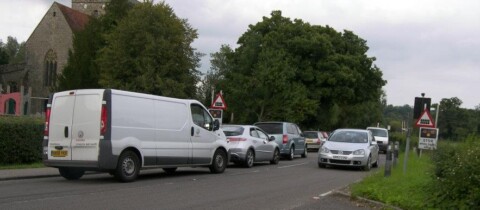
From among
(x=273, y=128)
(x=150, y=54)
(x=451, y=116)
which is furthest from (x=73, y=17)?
(x=273, y=128)

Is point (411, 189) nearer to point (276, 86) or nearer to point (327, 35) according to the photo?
point (276, 86)

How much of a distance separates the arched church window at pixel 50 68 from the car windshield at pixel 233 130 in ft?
184

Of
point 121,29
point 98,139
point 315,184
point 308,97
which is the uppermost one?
point 121,29

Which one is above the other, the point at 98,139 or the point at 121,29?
the point at 121,29

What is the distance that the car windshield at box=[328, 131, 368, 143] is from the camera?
2084cm

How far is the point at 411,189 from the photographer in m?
10.7

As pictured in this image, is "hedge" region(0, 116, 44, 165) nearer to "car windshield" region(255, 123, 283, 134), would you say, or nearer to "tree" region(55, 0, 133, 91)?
"car windshield" region(255, 123, 283, 134)

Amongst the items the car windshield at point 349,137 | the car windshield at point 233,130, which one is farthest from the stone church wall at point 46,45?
the car windshield at point 349,137

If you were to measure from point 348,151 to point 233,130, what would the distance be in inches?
166

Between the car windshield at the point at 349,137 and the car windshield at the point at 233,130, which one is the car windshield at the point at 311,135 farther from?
the car windshield at the point at 233,130

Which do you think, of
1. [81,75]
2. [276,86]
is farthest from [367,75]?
[81,75]

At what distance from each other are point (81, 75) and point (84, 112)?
48553 mm

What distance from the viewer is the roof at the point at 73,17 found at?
232 ft

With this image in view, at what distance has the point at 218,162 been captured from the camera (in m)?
17.0
